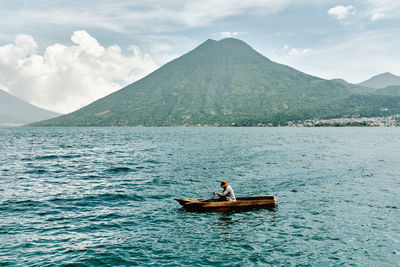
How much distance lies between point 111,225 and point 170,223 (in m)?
4.21

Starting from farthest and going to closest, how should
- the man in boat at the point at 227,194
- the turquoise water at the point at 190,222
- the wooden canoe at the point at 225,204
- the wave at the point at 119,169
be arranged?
the wave at the point at 119,169 → the man in boat at the point at 227,194 → the wooden canoe at the point at 225,204 → the turquoise water at the point at 190,222

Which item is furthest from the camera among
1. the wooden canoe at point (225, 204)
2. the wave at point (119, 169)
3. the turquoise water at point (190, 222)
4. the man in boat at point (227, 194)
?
the wave at point (119, 169)

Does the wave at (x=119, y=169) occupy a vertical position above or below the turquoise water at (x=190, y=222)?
above

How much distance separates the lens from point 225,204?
2309cm

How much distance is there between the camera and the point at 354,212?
22859mm

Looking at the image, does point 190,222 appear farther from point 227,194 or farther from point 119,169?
point 119,169

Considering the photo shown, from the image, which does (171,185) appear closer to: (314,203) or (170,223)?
(170,223)

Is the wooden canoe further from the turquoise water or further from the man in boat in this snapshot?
the turquoise water

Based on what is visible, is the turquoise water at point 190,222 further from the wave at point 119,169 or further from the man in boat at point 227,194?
the wave at point 119,169

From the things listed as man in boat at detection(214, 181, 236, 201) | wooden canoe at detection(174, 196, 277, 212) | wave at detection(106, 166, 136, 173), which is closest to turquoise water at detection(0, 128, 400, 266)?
wooden canoe at detection(174, 196, 277, 212)

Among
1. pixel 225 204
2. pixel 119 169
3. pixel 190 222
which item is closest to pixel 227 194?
pixel 225 204

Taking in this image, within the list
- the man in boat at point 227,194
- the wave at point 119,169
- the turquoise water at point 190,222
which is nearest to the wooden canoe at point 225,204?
the man in boat at point 227,194

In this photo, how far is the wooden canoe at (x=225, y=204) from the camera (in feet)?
75.3

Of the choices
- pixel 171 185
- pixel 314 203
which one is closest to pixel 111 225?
pixel 171 185
